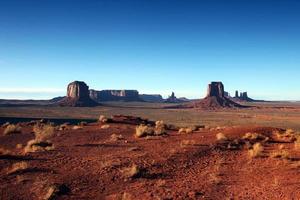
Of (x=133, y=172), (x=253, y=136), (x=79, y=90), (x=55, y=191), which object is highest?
(x=79, y=90)

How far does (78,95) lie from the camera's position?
561ft

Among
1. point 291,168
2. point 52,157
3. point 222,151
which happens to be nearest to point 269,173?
point 291,168

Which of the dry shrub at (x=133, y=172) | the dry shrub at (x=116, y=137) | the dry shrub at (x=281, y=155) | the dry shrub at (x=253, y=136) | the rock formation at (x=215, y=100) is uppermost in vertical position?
the rock formation at (x=215, y=100)

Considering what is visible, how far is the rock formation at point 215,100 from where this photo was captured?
164 meters

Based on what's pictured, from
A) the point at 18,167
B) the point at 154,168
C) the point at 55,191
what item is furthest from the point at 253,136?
the point at 55,191

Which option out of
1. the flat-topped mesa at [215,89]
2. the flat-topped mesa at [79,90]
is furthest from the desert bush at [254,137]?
the flat-topped mesa at [215,89]

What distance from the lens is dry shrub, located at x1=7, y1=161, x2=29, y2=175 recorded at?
16164 millimetres

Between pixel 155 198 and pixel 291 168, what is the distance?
6.88m

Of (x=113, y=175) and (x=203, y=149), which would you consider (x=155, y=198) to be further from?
(x=203, y=149)

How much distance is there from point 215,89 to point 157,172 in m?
165

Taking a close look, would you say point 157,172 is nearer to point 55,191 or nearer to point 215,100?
point 55,191

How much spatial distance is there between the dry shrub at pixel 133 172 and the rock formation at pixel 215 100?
474ft

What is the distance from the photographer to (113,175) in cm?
1593

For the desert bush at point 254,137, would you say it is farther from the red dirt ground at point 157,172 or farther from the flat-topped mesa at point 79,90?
the flat-topped mesa at point 79,90
